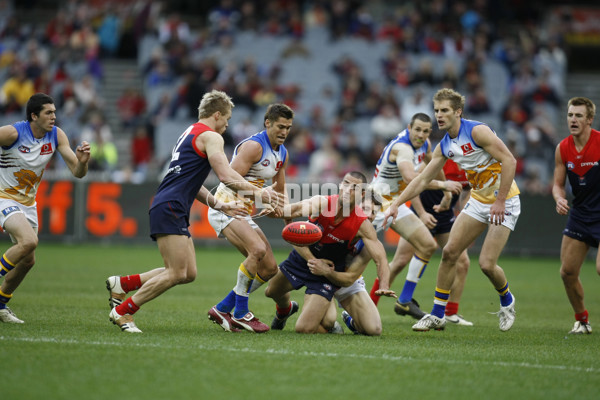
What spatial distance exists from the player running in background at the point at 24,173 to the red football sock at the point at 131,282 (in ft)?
3.52

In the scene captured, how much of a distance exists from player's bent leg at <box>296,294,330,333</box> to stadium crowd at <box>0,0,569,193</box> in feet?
43.7

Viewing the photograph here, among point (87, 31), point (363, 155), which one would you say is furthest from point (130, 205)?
point (87, 31)

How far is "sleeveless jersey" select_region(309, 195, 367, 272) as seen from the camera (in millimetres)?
8672

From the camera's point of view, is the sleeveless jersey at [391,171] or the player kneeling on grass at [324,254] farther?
the sleeveless jersey at [391,171]

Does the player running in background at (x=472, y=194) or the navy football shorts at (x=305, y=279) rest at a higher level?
the player running in background at (x=472, y=194)

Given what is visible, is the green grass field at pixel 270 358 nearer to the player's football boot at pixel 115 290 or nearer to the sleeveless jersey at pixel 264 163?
the player's football boot at pixel 115 290

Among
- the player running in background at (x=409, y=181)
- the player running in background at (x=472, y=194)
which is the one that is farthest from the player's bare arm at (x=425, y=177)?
the player running in background at (x=409, y=181)

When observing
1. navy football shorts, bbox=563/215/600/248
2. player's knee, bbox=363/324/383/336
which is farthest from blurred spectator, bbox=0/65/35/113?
navy football shorts, bbox=563/215/600/248

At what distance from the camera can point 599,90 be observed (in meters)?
27.3

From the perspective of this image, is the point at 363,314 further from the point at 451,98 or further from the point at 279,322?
the point at 451,98

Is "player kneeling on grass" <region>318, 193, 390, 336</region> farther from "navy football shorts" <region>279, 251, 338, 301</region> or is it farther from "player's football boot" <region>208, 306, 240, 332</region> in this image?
"player's football boot" <region>208, 306, 240, 332</region>

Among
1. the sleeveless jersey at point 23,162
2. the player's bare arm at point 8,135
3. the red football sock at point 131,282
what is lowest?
the red football sock at point 131,282

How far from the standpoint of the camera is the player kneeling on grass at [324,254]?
8.55m

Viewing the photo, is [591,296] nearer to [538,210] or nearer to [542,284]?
[542,284]
